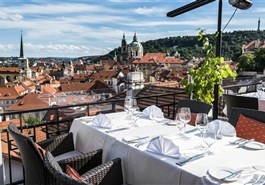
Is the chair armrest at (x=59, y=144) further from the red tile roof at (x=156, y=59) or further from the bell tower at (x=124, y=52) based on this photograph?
the bell tower at (x=124, y=52)

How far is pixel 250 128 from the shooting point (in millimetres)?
2352

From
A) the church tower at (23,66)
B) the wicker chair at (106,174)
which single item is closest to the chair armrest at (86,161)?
the wicker chair at (106,174)

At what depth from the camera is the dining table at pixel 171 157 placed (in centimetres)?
142

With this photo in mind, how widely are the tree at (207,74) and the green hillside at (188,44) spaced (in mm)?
17725

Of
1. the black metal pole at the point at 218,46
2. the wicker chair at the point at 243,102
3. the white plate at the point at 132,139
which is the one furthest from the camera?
the wicker chair at the point at 243,102

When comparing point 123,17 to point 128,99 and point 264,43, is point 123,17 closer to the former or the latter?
point 128,99

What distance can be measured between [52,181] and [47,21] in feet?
58.7

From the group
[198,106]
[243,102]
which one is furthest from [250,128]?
[243,102]

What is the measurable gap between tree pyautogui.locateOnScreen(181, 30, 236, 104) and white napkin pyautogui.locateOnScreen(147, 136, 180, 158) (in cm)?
210

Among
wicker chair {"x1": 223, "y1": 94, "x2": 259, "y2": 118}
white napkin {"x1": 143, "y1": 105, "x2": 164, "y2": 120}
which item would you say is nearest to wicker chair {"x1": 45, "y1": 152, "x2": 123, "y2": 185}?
white napkin {"x1": 143, "y1": 105, "x2": 164, "y2": 120}

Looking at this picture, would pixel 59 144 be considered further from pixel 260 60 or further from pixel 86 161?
pixel 260 60

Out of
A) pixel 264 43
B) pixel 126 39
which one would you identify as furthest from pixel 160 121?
pixel 126 39

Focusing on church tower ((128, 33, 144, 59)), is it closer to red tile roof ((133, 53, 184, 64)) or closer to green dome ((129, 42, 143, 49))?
green dome ((129, 42, 143, 49))

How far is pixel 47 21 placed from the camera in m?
17.9
